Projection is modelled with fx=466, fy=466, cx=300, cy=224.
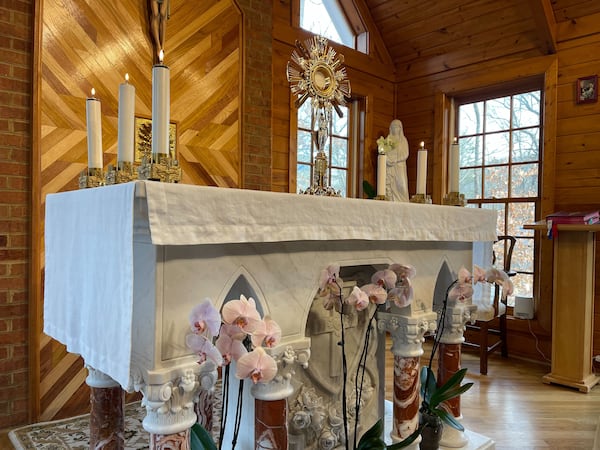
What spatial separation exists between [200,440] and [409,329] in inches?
33.9

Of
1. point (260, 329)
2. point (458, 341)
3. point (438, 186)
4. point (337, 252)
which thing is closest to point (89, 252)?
point (260, 329)

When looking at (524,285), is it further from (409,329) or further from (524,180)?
(409,329)

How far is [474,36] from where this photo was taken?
428 centimetres

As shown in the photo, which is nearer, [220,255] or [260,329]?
[260,329]

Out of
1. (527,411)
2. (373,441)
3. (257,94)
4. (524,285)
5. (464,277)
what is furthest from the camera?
(524,285)

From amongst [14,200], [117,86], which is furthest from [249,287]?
[117,86]

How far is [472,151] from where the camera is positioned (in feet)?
14.6

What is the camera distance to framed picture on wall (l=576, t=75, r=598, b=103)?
139 inches

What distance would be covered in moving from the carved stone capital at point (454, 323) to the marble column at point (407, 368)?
237 mm

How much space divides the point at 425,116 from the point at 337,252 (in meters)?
3.59

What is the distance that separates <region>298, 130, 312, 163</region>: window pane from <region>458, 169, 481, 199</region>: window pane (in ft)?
4.98

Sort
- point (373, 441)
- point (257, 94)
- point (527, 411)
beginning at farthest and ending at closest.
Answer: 1. point (257, 94)
2. point (527, 411)
3. point (373, 441)

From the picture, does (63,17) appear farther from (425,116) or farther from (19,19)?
(425,116)

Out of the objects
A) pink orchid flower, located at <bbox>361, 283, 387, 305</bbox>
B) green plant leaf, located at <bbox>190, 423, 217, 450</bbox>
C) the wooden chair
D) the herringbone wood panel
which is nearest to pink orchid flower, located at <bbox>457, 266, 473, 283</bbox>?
pink orchid flower, located at <bbox>361, 283, 387, 305</bbox>
